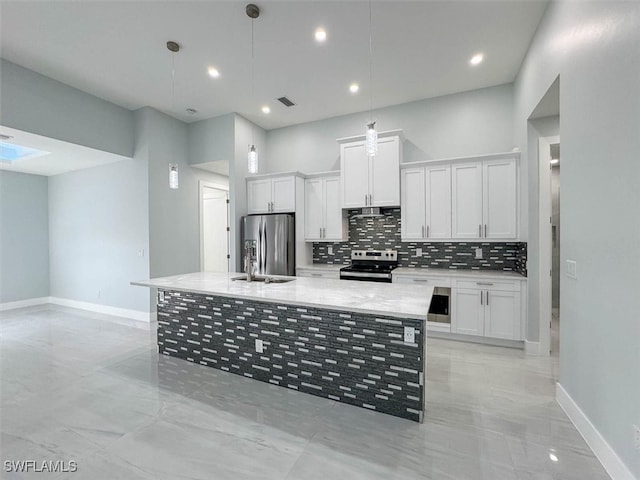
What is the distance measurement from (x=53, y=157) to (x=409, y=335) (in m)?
5.90

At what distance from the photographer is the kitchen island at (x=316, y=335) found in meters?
2.01

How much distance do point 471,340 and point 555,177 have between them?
3.12 m

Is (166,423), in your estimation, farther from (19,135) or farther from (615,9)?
(19,135)

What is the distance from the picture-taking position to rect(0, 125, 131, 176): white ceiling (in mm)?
3742

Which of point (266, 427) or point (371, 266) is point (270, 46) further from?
Result: point (266, 427)

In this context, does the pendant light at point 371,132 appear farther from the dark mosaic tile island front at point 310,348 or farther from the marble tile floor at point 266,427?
the marble tile floor at point 266,427

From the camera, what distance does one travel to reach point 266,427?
196 centimetres

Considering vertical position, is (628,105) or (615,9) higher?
(615,9)

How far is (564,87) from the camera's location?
216 centimetres

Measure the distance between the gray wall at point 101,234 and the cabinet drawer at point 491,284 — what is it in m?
4.57

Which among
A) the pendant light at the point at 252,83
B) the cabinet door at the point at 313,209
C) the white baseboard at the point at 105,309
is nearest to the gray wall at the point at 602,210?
the pendant light at the point at 252,83

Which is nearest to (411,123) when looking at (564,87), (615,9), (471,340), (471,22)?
(471,22)

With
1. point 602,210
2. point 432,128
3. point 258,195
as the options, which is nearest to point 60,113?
point 258,195

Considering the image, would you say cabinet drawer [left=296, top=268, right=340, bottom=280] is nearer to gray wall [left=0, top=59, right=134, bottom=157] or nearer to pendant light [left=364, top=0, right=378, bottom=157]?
pendant light [left=364, top=0, right=378, bottom=157]
